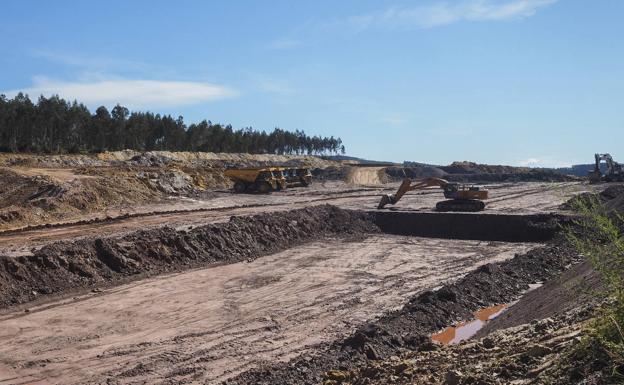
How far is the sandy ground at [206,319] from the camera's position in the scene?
933 cm

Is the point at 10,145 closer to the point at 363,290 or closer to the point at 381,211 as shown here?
the point at 381,211

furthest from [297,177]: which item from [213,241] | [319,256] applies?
[213,241]

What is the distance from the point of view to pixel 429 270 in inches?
696

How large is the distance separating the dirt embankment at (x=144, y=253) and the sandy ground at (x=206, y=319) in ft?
3.01

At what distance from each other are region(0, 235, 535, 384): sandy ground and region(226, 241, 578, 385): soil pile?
3.19 ft

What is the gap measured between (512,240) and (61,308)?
1813 centimetres

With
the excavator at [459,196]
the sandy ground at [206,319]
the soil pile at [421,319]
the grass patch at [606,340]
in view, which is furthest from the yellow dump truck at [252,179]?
the grass patch at [606,340]

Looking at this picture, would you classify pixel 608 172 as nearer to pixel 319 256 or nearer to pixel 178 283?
pixel 319 256

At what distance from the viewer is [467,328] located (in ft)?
38.9

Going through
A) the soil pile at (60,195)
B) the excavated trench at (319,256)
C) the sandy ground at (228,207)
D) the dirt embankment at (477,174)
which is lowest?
the excavated trench at (319,256)

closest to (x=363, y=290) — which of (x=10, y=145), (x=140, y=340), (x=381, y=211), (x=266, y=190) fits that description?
(x=140, y=340)

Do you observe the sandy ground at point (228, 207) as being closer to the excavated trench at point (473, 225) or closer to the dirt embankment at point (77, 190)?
the dirt embankment at point (77, 190)

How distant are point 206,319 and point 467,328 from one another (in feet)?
17.5

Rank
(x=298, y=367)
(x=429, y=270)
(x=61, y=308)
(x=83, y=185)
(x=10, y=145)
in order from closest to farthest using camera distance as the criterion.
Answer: (x=298, y=367) → (x=61, y=308) → (x=429, y=270) → (x=83, y=185) → (x=10, y=145)
